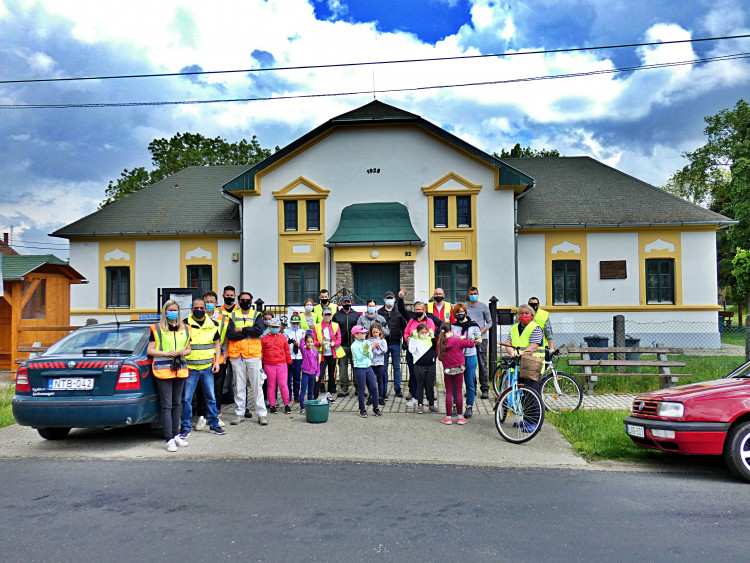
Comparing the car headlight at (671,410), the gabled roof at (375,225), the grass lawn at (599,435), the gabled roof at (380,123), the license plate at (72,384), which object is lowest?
the grass lawn at (599,435)

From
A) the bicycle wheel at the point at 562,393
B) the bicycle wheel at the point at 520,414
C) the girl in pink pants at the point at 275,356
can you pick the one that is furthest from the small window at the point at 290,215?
the bicycle wheel at the point at 520,414

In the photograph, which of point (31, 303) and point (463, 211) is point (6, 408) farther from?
point (463, 211)

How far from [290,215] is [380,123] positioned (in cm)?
460

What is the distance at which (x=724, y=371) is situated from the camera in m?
12.7

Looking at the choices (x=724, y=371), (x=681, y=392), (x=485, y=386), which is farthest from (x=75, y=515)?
(x=724, y=371)

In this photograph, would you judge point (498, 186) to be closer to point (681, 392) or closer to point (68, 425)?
point (681, 392)

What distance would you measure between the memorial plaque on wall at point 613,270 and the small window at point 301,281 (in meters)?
10.4

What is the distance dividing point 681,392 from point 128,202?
22.9 metres

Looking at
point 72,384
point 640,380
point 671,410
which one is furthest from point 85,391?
point 640,380

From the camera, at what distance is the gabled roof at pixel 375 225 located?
63.9ft

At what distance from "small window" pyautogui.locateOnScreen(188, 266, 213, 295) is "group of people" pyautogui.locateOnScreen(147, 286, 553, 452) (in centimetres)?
1250

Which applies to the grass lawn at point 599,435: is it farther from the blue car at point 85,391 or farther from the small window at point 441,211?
the small window at point 441,211

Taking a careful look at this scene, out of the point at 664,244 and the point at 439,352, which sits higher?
the point at 664,244

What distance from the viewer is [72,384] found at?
7.22m
